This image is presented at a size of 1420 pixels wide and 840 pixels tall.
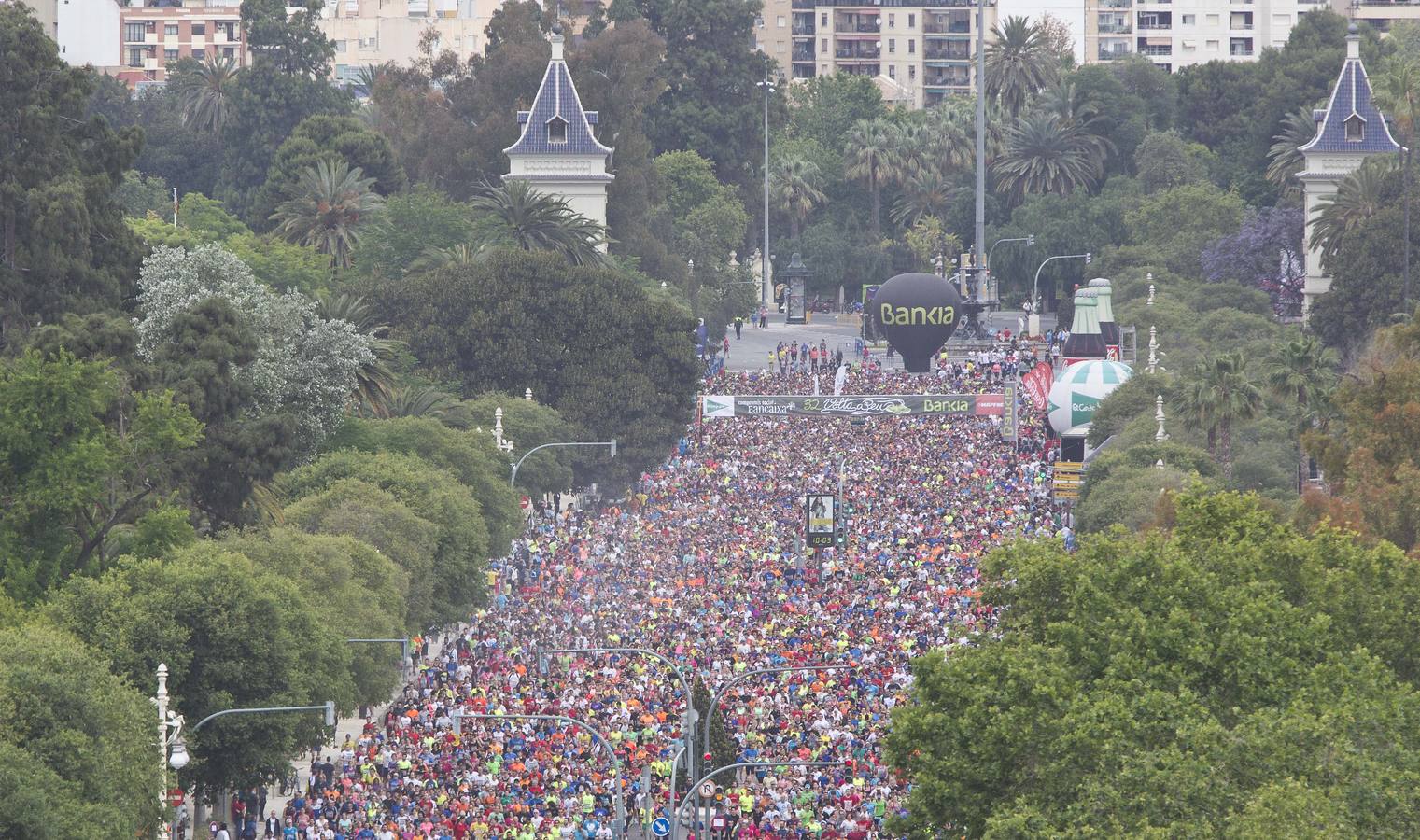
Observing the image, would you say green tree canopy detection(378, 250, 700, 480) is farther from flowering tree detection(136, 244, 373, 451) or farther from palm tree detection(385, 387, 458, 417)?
flowering tree detection(136, 244, 373, 451)

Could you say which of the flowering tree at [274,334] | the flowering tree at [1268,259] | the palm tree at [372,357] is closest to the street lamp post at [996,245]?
the flowering tree at [1268,259]

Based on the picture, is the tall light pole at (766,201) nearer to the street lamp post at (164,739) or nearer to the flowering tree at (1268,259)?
the flowering tree at (1268,259)

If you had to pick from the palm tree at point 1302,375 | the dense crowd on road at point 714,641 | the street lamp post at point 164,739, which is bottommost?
the dense crowd on road at point 714,641

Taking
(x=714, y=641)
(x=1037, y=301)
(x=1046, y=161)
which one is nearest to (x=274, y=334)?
(x=714, y=641)

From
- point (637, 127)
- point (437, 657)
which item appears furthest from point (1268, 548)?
point (637, 127)

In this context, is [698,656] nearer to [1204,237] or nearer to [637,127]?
[637,127]

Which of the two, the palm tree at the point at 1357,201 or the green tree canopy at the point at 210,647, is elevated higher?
the palm tree at the point at 1357,201
